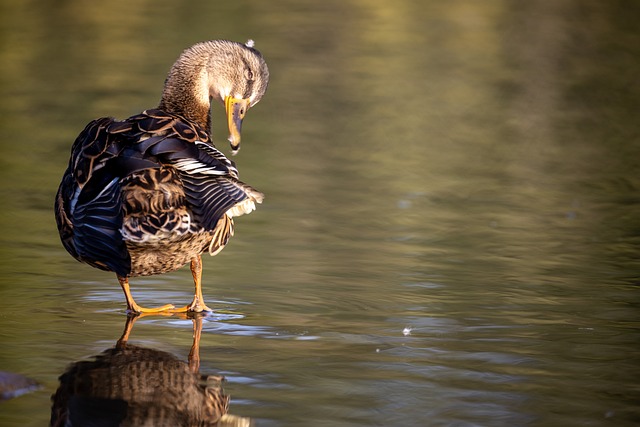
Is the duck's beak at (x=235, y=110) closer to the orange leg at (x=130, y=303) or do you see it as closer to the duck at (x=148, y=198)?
the duck at (x=148, y=198)

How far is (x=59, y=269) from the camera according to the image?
7781 mm

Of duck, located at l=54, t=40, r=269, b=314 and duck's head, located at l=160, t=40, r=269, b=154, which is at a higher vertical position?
duck's head, located at l=160, t=40, r=269, b=154

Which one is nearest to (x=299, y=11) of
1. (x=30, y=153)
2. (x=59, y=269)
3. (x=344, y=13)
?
(x=344, y=13)

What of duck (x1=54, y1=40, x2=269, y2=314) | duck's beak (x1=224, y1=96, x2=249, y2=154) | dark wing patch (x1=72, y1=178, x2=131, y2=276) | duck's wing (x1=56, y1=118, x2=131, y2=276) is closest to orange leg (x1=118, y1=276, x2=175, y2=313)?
duck (x1=54, y1=40, x2=269, y2=314)

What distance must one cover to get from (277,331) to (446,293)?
4.41 ft

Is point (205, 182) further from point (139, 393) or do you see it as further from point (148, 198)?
point (139, 393)

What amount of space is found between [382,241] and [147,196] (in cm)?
292

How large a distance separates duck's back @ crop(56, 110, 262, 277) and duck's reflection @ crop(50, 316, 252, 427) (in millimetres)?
622

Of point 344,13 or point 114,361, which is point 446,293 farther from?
point 344,13

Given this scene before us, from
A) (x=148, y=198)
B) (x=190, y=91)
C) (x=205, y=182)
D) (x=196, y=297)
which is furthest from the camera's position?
(x=190, y=91)

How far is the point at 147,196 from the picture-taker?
6.28 meters

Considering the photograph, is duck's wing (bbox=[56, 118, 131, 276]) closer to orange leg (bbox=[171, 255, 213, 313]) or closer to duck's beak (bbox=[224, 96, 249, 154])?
orange leg (bbox=[171, 255, 213, 313])

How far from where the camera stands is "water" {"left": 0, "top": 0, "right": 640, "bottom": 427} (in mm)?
5637

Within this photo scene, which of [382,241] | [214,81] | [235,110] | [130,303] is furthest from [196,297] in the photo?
[382,241]
